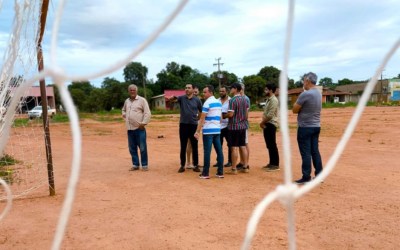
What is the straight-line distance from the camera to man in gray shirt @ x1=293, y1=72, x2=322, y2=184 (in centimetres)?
490

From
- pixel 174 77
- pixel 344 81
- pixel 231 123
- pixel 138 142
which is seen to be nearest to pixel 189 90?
pixel 231 123

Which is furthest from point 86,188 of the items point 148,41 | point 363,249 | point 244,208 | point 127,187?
point 148,41

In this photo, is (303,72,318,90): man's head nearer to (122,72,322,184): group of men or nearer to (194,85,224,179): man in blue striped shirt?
(122,72,322,184): group of men

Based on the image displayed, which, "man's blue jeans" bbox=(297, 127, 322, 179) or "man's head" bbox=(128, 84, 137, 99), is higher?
"man's head" bbox=(128, 84, 137, 99)

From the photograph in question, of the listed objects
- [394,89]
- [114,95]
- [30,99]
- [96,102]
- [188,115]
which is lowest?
[188,115]

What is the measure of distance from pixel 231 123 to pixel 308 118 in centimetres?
134

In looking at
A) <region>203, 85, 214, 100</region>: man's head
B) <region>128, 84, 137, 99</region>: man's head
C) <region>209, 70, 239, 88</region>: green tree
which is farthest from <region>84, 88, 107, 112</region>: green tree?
<region>203, 85, 214, 100</region>: man's head

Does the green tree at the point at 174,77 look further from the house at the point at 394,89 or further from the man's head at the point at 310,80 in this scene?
the man's head at the point at 310,80

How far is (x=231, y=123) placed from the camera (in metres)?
5.84

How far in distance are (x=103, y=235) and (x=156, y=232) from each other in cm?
51

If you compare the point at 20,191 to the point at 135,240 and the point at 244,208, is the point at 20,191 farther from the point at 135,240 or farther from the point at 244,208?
the point at 244,208

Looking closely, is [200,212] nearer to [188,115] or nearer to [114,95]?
[188,115]

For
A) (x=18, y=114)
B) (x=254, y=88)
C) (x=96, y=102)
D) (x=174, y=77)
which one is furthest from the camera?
(x=174, y=77)

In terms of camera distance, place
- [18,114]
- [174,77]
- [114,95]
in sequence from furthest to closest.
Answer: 1. [174,77]
2. [114,95]
3. [18,114]
